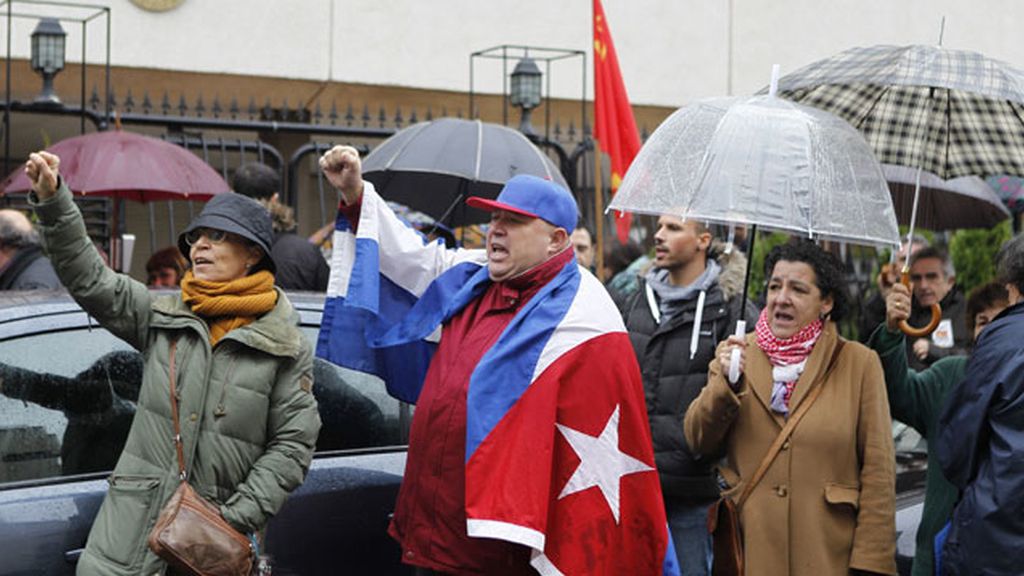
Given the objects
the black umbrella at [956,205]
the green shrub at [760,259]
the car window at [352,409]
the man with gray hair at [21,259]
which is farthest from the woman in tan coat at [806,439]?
the green shrub at [760,259]

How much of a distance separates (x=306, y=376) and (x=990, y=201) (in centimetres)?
523

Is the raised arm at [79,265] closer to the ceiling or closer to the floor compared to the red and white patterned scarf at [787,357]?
closer to the ceiling

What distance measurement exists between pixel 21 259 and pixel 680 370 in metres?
3.36

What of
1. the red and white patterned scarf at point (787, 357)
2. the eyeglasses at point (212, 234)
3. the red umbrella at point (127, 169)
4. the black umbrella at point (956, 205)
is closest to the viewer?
the eyeglasses at point (212, 234)

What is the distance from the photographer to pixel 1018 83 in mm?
4988

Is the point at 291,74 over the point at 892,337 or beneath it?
over

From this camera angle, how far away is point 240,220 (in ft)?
15.2

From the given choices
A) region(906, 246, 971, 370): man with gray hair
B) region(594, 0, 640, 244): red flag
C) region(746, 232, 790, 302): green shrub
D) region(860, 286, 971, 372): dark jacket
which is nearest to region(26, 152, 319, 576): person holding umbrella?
region(860, 286, 971, 372): dark jacket

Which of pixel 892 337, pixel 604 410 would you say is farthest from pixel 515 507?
pixel 892 337

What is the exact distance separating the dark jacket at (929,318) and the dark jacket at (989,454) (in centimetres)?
289

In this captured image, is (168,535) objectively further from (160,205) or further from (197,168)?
(160,205)

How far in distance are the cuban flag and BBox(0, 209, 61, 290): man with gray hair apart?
268 centimetres

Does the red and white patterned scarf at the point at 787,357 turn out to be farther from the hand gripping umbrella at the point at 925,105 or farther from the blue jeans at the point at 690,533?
the blue jeans at the point at 690,533

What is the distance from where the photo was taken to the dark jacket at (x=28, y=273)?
7160 millimetres
